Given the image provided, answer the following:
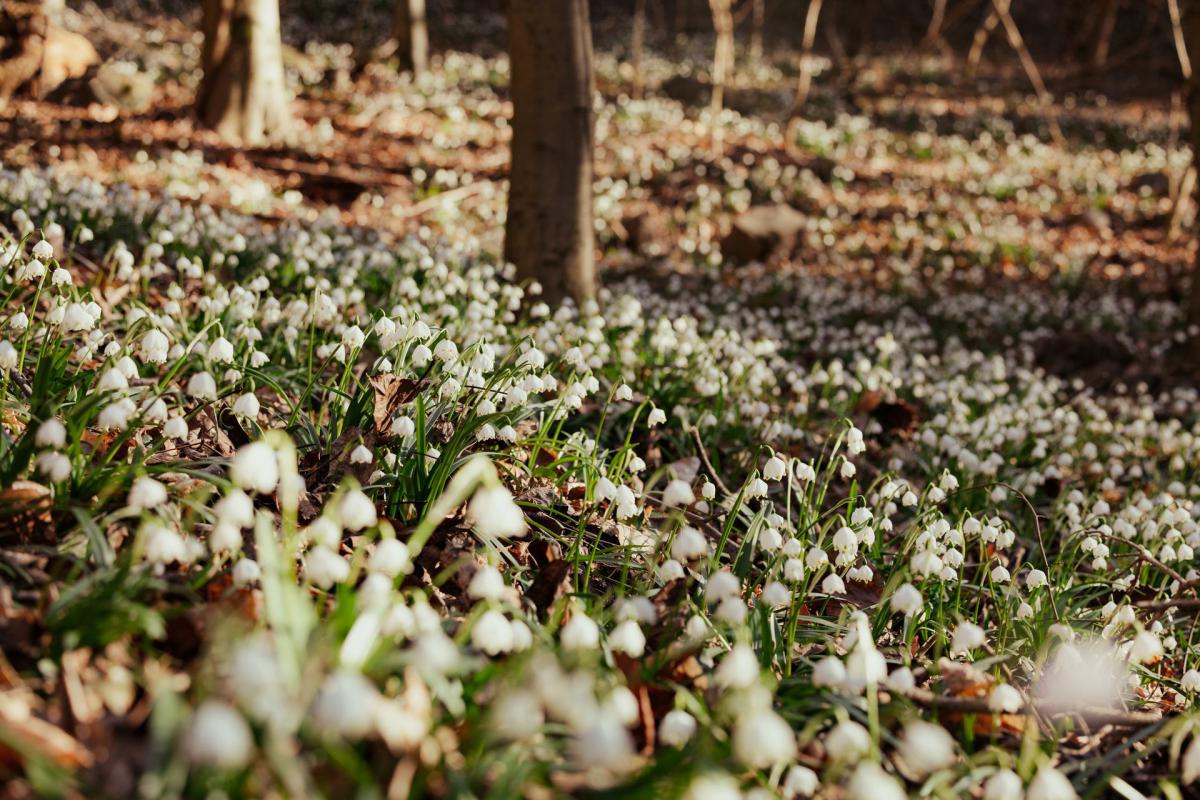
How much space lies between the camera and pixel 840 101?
20078mm

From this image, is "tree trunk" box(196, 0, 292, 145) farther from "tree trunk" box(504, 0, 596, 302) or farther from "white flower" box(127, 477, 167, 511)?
"white flower" box(127, 477, 167, 511)

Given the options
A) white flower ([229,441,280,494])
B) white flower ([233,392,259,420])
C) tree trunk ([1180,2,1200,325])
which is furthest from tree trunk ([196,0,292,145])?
white flower ([229,441,280,494])

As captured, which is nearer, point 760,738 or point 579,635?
point 760,738

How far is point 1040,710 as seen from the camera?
2.42 metres

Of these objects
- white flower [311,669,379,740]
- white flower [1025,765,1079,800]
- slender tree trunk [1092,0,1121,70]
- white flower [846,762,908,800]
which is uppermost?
slender tree trunk [1092,0,1121,70]

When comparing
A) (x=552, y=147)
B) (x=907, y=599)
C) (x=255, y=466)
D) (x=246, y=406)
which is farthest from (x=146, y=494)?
(x=552, y=147)

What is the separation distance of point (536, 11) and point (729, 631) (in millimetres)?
4234

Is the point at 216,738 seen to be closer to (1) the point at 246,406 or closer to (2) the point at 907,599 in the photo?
(1) the point at 246,406

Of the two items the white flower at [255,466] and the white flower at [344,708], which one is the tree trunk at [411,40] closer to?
the white flower at [255,466]

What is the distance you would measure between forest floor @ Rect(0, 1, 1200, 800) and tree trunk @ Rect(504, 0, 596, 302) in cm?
30

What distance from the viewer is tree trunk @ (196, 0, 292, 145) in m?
10.8

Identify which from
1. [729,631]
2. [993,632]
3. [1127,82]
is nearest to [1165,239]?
[993,632]

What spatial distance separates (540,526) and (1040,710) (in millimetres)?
1388

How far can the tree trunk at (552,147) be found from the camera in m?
5.59
